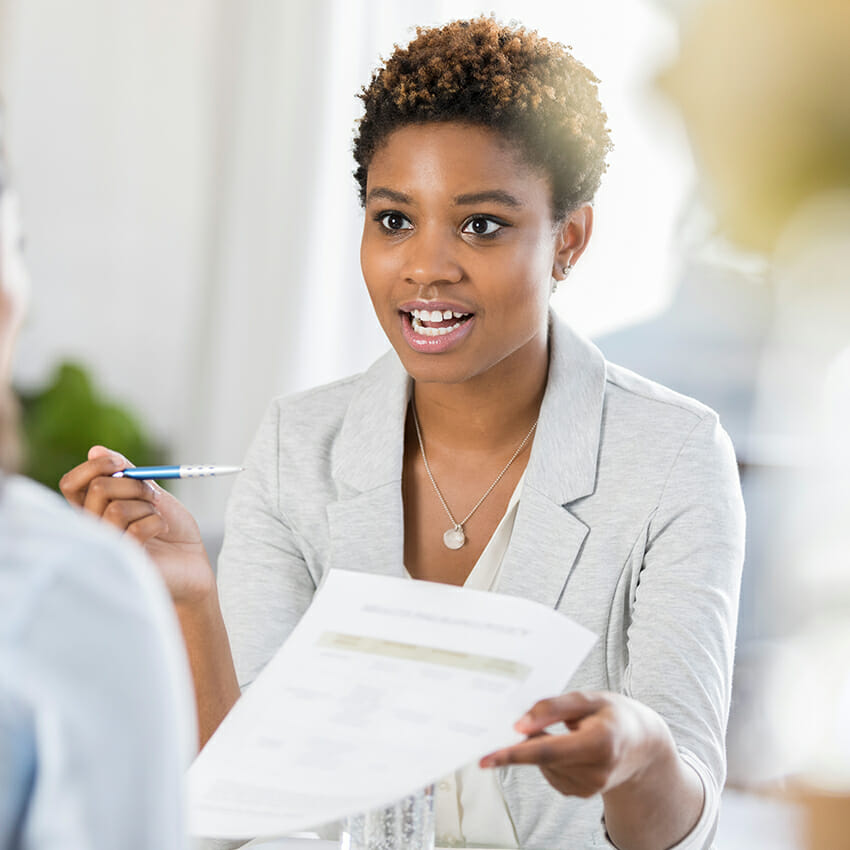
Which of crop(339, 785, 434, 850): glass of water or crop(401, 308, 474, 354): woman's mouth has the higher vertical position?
crop(401, 308, 474, 354): woman's mouth

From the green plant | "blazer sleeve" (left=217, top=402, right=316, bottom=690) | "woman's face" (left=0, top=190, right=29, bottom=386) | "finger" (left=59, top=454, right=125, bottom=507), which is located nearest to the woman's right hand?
"finger" (left=59, top=454, right=125, bottom=507)

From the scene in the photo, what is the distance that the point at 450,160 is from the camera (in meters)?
1.34

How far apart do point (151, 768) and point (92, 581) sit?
7cm

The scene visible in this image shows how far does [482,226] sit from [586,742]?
73 cm

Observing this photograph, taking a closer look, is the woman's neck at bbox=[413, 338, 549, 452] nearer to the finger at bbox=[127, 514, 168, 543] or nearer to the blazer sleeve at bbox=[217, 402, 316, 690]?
the blazer sleeve at bbox=[217, 402, 316, 690]

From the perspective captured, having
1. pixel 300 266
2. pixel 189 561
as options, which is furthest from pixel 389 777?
pixel 300 266

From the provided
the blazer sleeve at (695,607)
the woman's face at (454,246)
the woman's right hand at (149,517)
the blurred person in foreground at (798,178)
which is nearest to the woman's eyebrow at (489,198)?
the woman's face at (454,246)

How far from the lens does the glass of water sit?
2.88 feet

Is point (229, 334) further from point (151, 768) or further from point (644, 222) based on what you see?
point (151, 768)

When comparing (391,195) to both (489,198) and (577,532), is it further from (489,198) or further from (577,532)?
(577,532)

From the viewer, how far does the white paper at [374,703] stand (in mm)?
728

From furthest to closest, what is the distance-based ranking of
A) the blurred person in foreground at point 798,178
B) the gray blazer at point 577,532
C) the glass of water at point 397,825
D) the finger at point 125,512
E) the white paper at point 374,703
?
the gray blazer at point 577,532 → the finger at point 125,512 → the glass of water at point 397,825 → the white paper at point 374,703 → the blurred person in foreground at point 798,178

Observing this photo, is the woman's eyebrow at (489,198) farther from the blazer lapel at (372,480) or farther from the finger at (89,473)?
the finger at (89,473)

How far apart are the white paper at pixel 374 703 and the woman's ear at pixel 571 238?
2.25ft
